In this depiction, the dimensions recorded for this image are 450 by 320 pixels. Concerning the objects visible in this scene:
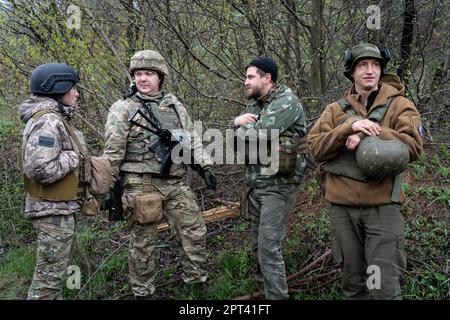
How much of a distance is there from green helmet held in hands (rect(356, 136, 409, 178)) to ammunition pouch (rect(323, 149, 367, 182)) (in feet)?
0.40

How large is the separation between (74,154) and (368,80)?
2.30m

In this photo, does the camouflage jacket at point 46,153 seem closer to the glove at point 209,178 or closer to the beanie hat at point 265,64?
the glove at point 209,178

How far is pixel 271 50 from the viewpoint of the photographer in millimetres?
5641

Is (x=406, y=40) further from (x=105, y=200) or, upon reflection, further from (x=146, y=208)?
(x=105, y=200)

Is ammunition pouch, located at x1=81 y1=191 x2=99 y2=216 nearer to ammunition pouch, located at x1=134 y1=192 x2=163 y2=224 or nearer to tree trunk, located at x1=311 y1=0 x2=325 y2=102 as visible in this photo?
ammunition pouch, located at x1=134 y1=192 x2=163 y2=224

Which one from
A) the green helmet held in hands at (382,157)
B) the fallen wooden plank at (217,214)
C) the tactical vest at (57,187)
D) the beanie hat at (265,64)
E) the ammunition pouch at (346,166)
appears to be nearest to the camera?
the green helmet held in hands at (382,157)

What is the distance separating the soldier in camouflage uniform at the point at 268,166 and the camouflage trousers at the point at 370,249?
0.49m

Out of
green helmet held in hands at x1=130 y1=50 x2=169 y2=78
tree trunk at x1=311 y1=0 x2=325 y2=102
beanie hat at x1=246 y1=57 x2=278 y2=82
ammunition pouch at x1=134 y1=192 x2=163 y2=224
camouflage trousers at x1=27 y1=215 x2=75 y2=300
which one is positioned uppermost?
tree trunk at x1=311 y1=0 x2=325 y2=102

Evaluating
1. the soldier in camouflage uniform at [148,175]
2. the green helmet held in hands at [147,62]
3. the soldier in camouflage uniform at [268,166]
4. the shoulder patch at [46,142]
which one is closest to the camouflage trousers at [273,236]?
the soldier in camouflage uniform at [268,166]

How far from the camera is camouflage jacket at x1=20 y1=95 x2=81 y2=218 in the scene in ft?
10.1

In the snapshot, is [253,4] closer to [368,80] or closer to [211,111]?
[211,111]

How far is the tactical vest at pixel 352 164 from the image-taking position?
2.86 meters

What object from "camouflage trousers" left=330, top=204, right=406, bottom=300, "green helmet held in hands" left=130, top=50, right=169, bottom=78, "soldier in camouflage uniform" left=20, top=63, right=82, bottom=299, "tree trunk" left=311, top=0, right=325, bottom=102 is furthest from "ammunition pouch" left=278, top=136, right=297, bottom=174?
"tree trunk" left=311, top=0, right=325, bottom=102
